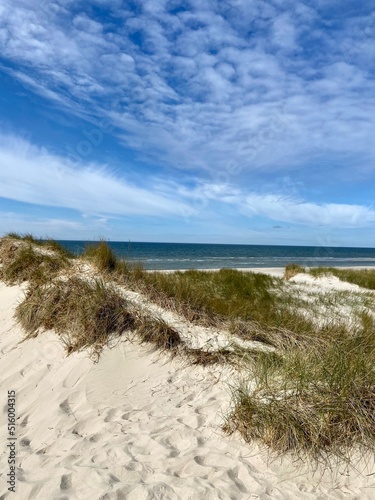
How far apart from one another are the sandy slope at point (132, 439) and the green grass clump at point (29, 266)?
2799mm

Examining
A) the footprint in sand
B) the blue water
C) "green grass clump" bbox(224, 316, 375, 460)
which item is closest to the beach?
the footprint in sand

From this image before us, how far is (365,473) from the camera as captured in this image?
10.0 ft

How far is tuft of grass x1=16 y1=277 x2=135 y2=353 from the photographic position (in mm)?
5547

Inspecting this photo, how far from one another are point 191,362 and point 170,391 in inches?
23.8

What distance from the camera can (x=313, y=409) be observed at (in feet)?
11.2

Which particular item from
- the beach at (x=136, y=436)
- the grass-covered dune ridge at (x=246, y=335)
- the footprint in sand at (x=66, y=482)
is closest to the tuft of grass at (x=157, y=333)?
the grass-covered dune ridge at (x=246, y=335)

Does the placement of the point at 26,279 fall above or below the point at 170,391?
above

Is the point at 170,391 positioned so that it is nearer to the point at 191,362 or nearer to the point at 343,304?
the point at 191,362

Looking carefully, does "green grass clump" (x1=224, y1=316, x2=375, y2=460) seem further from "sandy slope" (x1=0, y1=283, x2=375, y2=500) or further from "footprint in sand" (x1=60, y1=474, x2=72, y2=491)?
"footprint in sand" (x1=60, y1=474, x2=72, y2=491)

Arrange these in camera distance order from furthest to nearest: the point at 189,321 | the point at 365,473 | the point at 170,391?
the point at 189,321
the point at 170,391
the point at 365,473

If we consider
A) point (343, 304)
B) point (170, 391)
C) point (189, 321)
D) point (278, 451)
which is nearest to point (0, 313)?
point (189, 321)

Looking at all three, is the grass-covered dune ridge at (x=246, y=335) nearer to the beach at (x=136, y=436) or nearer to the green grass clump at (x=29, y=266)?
the green grass clump at (x=29, y=266)

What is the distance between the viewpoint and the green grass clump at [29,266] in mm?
8195

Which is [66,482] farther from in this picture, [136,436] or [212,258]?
[212,258]
